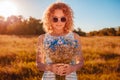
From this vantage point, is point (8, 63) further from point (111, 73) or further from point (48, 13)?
point (48, 13)

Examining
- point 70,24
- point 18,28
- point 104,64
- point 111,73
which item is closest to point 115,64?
point 104,64

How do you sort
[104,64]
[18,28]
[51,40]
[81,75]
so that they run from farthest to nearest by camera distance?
[18,28] < [104,64] < [81,75] < [51,40]

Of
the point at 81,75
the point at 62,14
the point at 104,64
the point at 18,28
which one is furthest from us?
the point at 18,28

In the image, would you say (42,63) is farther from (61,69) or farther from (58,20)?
(58,20)

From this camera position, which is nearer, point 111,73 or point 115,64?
point 111,73

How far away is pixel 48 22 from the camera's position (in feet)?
15.1

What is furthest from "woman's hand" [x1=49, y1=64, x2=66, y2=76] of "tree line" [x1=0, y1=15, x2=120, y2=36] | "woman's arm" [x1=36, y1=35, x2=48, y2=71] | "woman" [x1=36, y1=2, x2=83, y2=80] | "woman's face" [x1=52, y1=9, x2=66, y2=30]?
"tree line" [x1=0, y1=15, x2=120, y2=36]

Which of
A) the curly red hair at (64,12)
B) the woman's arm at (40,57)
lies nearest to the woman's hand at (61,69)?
the woman's arm at (40,57)

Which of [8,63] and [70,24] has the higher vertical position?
[70,24]

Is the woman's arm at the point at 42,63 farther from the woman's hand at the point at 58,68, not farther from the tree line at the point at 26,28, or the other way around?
the tree line at the point at 26,28

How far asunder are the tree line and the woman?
30.3m

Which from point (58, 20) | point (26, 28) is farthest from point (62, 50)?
point (26, 28)

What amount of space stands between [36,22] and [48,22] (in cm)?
3389

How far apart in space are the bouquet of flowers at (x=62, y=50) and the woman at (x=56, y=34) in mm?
73
